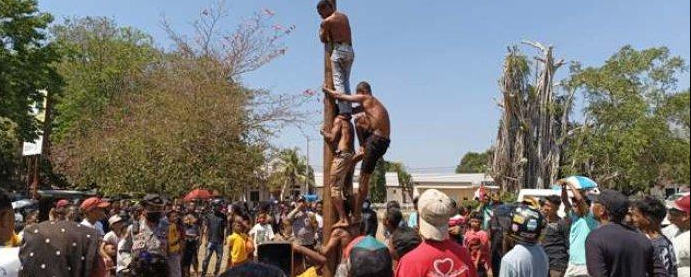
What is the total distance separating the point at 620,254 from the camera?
4.62 meters

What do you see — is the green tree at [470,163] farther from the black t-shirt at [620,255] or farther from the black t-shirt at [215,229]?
the black t-shirt at [620,255]

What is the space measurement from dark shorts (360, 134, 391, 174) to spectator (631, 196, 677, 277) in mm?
2269

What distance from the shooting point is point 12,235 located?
171 inches

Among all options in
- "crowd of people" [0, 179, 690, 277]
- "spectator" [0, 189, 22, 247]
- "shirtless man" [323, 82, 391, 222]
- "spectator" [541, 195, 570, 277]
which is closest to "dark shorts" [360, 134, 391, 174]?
"shirtless man" [323, 82, 391, 222]

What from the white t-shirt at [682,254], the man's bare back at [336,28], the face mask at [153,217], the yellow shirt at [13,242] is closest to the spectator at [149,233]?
the face mask at [153,217]

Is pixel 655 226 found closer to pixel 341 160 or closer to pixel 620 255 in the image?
pixel 620 255

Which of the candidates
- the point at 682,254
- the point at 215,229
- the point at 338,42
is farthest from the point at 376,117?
the point at 215,229

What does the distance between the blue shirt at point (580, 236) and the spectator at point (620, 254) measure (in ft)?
5.37

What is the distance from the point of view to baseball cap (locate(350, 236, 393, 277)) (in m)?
3.26

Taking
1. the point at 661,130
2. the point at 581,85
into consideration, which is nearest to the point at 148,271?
the point at 661,130

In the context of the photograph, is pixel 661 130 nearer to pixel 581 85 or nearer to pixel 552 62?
pixel 581 85

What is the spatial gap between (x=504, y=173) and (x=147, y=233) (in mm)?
37097

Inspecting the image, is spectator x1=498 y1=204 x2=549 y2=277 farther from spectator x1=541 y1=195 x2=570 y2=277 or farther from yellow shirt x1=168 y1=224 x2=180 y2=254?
yellow shirt x1=168 y1=224 x2=180 y2=254

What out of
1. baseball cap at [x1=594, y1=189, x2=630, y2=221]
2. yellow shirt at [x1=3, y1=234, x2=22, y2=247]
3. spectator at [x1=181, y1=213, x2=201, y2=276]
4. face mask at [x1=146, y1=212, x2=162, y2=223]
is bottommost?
spectator at [x1=181, y1=213, x2=201, y2=276]
